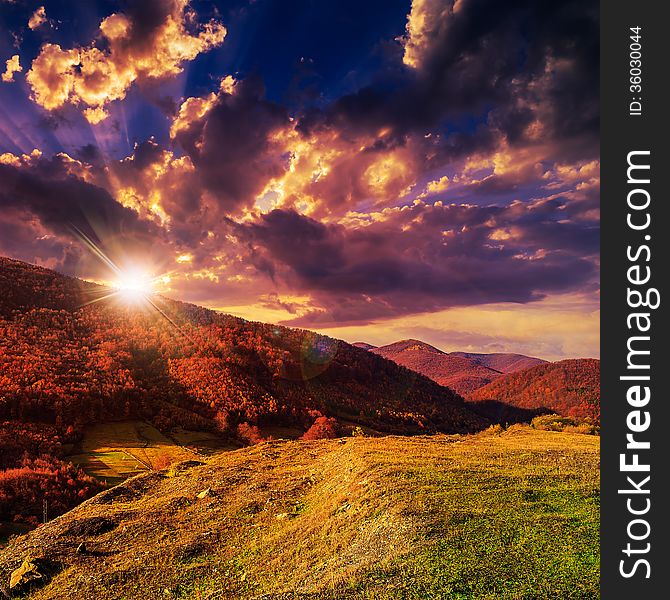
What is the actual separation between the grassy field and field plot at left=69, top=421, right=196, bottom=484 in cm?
5552

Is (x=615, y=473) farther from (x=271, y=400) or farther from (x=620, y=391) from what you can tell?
(x=271, y=400)

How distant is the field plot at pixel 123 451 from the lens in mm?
82019

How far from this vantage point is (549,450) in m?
36.2

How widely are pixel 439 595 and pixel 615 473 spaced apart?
689 centimetres

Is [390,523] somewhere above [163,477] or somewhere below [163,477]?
above

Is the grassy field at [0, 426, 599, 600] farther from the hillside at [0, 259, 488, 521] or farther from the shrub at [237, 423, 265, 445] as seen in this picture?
the shrub at [237, 423, 265, 445]

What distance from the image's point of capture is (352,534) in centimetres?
1853

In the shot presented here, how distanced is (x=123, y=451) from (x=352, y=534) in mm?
97498

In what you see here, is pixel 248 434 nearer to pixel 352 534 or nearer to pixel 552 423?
pixel 552 423

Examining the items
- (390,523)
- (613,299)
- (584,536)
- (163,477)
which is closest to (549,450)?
(584,536)

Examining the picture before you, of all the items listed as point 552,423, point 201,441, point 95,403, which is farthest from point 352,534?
point 95,403

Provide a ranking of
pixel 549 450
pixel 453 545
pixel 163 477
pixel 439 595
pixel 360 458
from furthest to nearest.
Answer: pixel 163 477
pixel 549 450
pixel 360 458
pixel 453 545
pixel 439 595

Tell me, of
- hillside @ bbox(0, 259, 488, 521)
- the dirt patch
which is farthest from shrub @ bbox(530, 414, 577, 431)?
the dirt patch

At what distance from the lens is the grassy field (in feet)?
44.0
